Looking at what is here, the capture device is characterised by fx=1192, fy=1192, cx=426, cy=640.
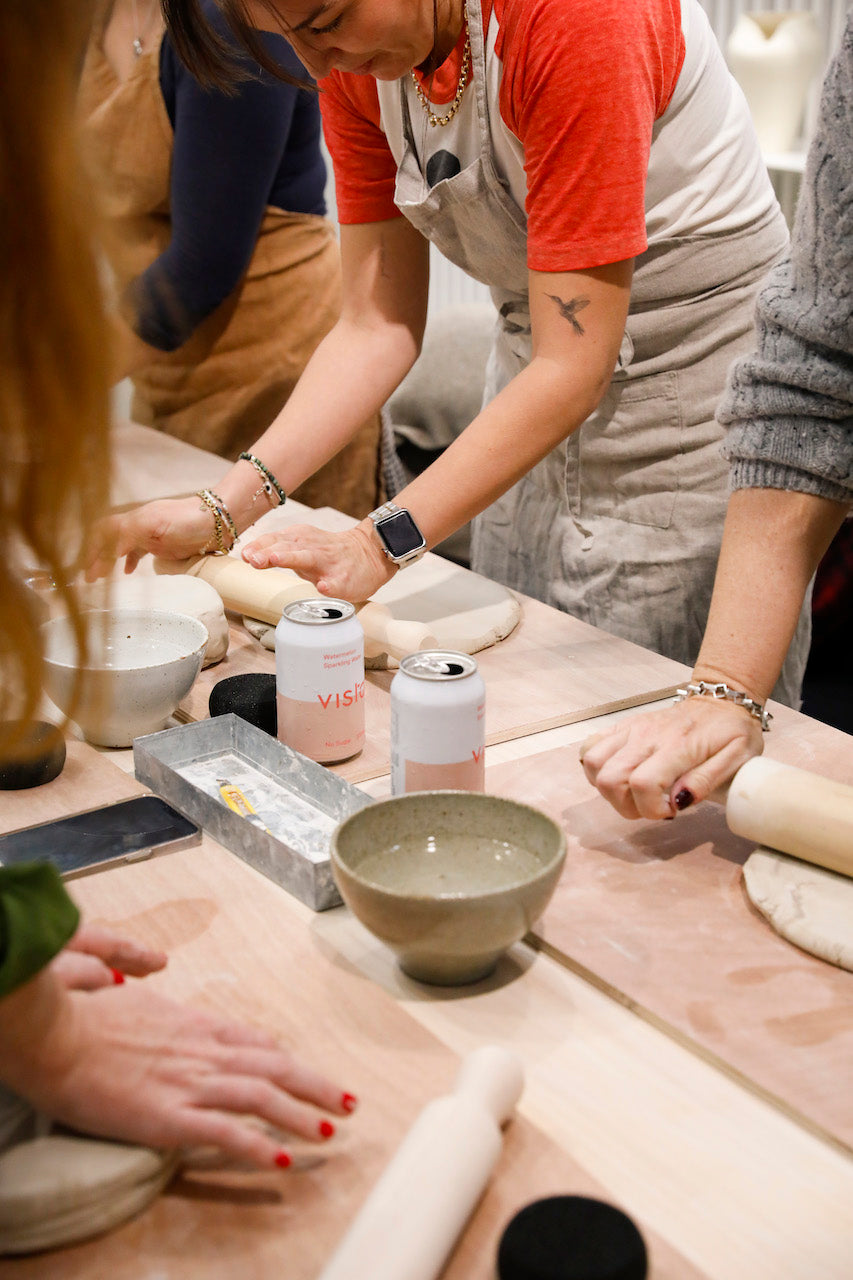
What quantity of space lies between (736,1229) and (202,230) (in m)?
2.21

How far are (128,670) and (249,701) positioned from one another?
143mm

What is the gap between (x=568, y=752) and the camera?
133cm

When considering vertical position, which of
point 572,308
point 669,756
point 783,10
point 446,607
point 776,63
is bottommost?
point 446,607

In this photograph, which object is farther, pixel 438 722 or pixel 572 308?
pixel 572 308

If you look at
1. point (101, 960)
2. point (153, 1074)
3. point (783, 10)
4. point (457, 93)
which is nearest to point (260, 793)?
point (101, 960)

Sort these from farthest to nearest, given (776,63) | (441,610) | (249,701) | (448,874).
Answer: (776,63) < (441,610) < (249,701) < (448,874)

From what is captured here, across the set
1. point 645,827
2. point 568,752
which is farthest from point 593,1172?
point 568,752

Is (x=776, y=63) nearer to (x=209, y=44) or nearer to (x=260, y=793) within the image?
(x=209, y=44)

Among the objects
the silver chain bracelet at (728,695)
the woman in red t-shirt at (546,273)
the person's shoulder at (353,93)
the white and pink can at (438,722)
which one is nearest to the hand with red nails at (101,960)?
the white and pink can at (438,722)

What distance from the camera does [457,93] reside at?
164cm

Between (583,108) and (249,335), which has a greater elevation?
(583,108)

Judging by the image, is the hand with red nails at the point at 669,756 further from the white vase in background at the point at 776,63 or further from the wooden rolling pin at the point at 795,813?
the white vase in background at the point at 776,63

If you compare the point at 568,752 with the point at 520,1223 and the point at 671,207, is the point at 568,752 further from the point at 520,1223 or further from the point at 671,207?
the point at 671,207

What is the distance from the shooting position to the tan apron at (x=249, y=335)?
2.57 m
